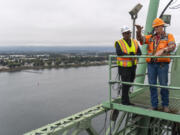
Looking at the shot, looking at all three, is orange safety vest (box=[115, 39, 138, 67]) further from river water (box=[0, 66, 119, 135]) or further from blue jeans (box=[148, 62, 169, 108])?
river water (box=[0, 66, 119, 135])

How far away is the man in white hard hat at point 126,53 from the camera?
10.6ft

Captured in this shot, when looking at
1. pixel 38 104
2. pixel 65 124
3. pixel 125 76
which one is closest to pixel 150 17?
pixel 125 76

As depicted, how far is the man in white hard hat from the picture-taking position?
323 cm

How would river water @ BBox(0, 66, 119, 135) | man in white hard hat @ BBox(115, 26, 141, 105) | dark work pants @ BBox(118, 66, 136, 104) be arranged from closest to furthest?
1. man in white hard hat @ BBox(115, 26, 141, 105)
2. dark work pants @ BBox(118, 66, 136, 104)
3. river water @ BBox(0, 66, 119, 135)

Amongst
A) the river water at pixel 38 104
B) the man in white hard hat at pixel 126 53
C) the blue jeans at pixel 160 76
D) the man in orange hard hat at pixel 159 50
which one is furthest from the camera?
the river water at pixel 38 104

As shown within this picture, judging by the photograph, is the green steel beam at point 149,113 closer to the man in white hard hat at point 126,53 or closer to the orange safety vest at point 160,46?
the man in white hard hat at point 126,53

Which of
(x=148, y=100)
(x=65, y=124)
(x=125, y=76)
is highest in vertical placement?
(x=125, y=76)

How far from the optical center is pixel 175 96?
4.29 metres

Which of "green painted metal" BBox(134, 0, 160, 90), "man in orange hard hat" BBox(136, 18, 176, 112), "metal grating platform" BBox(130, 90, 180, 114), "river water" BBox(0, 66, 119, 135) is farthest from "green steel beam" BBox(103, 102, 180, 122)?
"river water" BBox(0, 66, 119, 135)

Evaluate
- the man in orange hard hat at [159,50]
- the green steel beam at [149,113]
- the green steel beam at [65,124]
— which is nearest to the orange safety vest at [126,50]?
the man in orange hard hat at [159,50]

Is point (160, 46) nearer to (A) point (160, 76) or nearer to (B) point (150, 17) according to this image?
(A) point (160, 76)

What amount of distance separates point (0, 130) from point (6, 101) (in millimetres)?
13339

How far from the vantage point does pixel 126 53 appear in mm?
3229

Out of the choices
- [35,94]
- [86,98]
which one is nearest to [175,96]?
[86,98]
